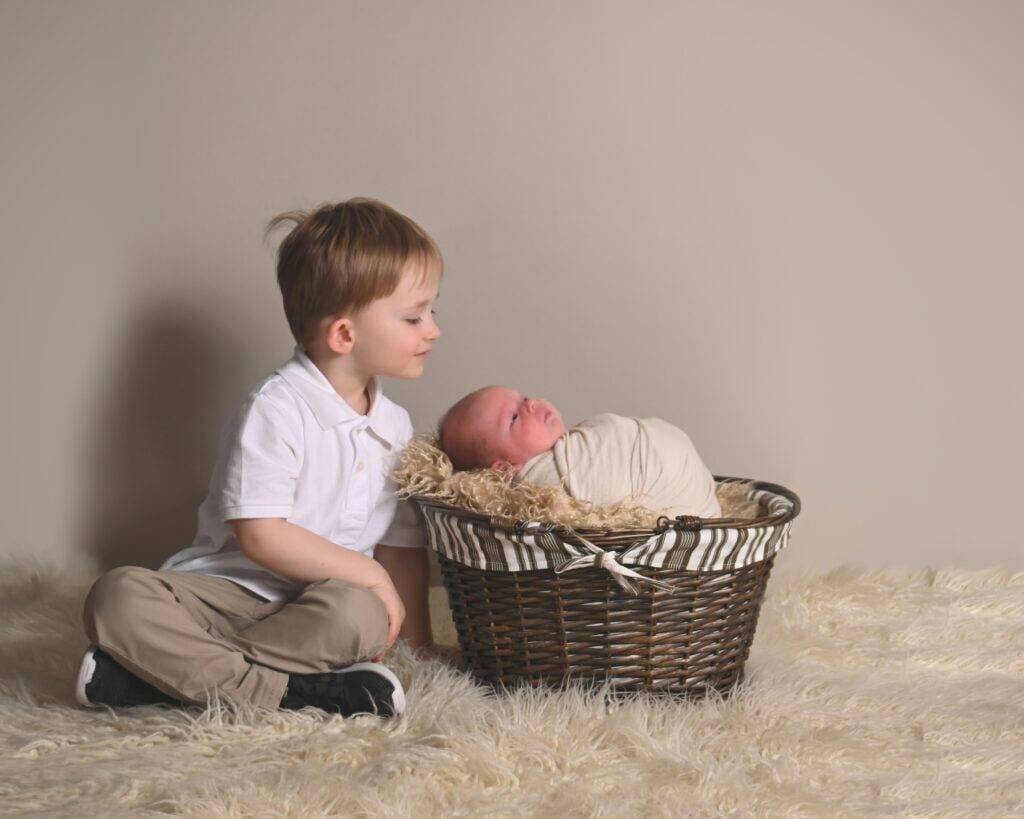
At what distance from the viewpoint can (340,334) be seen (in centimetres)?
156

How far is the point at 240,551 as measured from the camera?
5.23 ft

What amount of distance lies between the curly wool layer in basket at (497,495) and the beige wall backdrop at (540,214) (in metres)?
0.43

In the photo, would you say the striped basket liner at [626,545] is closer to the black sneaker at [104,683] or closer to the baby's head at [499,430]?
the baby's head at [499,430]

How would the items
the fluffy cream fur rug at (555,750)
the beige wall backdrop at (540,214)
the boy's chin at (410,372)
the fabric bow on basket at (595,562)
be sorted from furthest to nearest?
the beige wall backdrop at (540,214)
the boy's chin at (410,372)
the fabric bow on basket at (595,562)
the fluffy cream fur rug at (555,750)

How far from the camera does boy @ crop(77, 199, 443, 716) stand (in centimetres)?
136

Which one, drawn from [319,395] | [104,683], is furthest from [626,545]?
[104,683]

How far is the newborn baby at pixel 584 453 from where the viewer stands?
1.50m

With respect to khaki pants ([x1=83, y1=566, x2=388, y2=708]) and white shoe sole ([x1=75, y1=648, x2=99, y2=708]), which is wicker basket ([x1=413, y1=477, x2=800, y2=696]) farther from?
white shoe sole ([x1=75, y1=648, x2=99, y2=708])

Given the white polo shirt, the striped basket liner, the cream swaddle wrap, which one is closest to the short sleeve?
the white polo shirt

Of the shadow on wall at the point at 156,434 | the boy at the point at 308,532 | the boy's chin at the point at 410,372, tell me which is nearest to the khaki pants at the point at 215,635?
the boy at the point at 308,532

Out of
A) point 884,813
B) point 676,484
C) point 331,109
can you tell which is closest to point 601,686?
point 676,484

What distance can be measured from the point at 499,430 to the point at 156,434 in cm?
75

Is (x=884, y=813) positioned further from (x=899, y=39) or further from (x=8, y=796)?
(x=899, y=39)

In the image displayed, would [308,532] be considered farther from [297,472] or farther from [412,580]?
[412,580]
